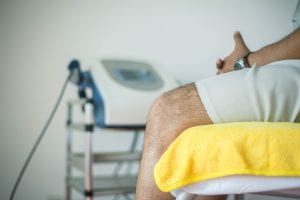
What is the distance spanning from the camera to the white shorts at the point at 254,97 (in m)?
0.51

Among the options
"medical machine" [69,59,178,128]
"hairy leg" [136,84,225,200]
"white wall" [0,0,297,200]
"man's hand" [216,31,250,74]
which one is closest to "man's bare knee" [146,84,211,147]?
"hairy leg" [136,84,225,200]

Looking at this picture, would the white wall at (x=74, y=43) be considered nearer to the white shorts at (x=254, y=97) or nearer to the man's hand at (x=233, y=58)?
the man's hand at (x=233, y=58)

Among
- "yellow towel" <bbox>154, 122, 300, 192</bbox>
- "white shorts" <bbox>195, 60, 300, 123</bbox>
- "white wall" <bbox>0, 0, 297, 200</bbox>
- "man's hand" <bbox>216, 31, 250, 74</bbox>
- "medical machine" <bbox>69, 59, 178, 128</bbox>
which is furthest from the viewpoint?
"white wall" <bbox>0, 0, 297, 200</bbox>

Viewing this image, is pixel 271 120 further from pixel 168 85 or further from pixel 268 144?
pixel 168 85

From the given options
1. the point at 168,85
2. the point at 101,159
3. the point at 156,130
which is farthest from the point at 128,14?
the point at 156,130

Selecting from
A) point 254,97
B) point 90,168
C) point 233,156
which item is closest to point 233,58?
point 254,97

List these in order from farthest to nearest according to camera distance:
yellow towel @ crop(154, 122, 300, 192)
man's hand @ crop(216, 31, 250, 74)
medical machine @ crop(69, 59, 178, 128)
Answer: medical machine @ crop(69, 59, 178, 128) < man's hand @ crop(216, 31, 250, 74) < yellow towel @ crop(154, 122, 300, 192)

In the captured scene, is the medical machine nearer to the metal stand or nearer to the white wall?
the metal stand

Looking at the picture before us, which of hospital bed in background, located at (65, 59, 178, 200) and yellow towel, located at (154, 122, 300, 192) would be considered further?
hospital bed in background, located at (65, 59, 178, 200)

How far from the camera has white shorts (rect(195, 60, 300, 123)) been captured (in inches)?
20.1

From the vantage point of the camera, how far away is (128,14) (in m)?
1.49

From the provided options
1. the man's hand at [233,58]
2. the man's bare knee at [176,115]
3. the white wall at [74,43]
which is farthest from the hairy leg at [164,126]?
the white wall at [74,43]

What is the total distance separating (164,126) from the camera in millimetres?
528

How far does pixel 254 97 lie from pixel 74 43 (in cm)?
109
